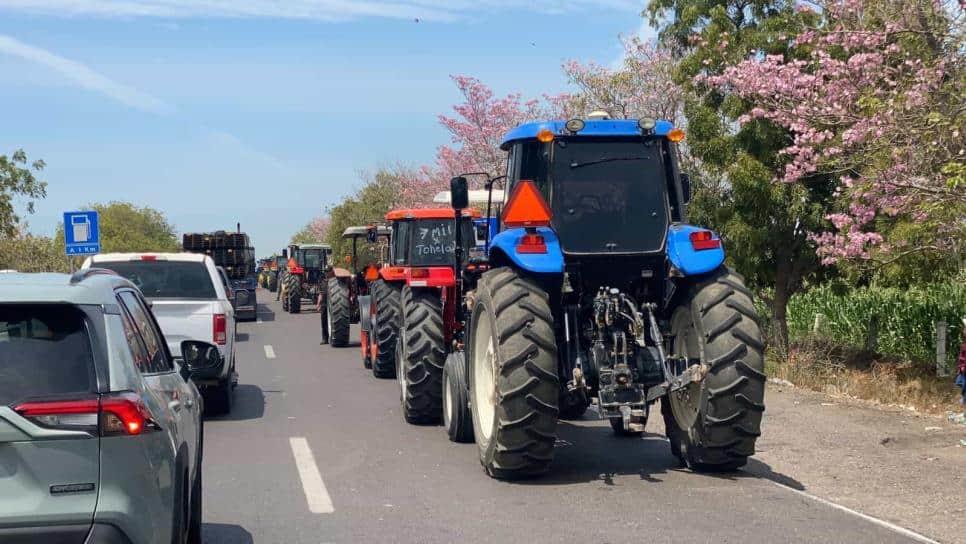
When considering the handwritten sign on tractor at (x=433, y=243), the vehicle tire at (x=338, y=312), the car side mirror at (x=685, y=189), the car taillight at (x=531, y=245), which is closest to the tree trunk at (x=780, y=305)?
the handwritten sign on tractor at (x=433, y=243)

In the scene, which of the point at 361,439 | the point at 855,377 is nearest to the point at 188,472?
the point at 361,439

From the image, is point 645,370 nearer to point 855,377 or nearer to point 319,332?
point 855,377

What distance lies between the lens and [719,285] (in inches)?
337

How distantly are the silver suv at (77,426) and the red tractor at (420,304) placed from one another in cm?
724

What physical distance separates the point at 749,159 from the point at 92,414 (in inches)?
588

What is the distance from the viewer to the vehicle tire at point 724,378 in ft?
27.1

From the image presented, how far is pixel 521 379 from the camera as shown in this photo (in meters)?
8.18

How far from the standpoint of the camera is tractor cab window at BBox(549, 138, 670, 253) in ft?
29.6

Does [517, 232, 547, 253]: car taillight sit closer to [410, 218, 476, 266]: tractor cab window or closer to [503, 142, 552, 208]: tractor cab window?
[503, 142, 552, 208]: tractor cab window

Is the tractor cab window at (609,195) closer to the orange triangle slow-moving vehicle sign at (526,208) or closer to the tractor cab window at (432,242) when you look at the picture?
the orange triangle slow-moving vehicle sign at (526,208)

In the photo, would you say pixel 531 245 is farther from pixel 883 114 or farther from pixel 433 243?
pixel 433 243

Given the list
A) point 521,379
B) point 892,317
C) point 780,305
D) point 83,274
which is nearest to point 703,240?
point 521,379

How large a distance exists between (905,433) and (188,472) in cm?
835

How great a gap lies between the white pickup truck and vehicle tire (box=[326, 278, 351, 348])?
9043 millimetres
